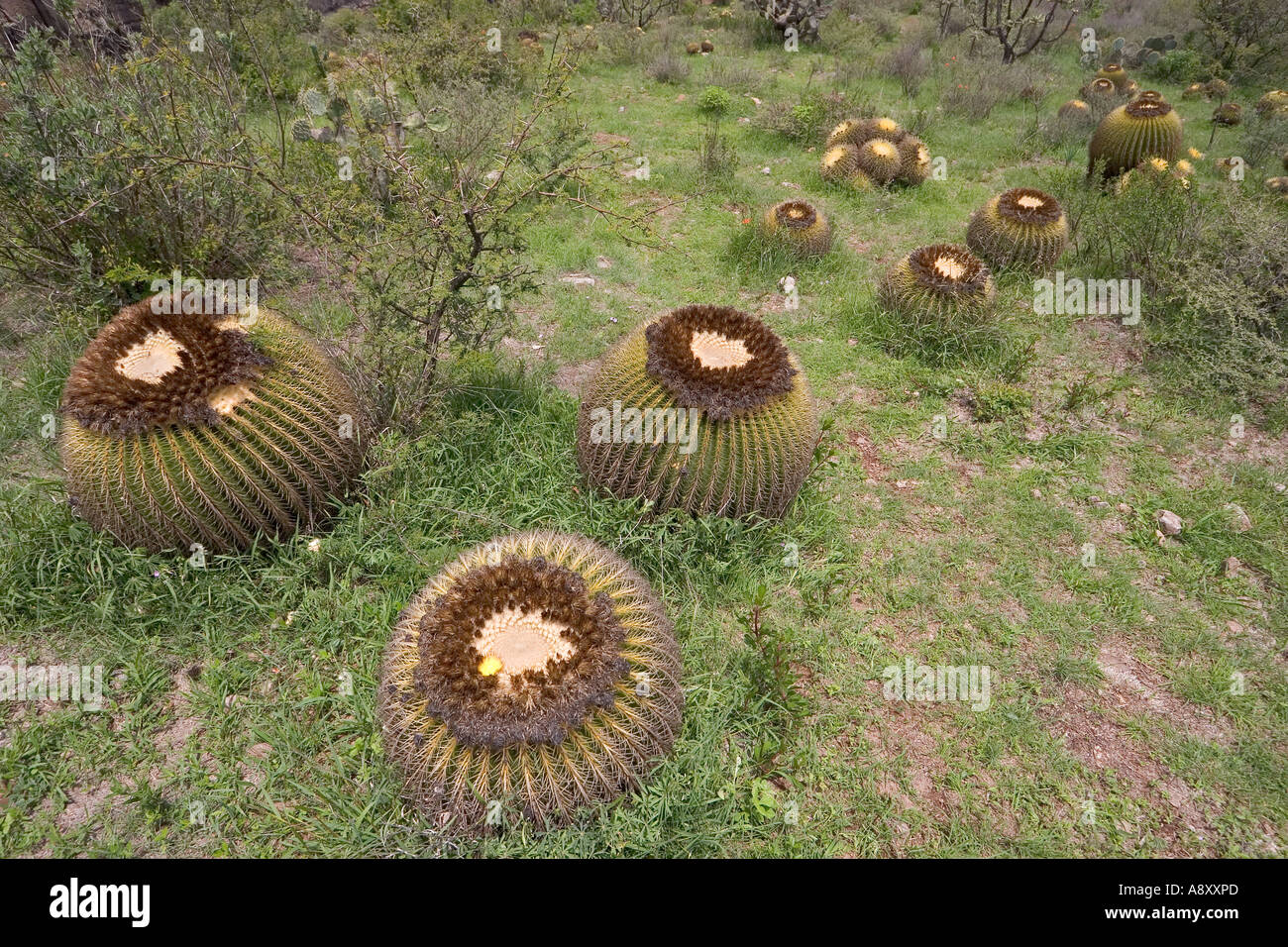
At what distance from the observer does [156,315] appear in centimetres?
344

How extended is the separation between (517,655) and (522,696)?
0.55 ft

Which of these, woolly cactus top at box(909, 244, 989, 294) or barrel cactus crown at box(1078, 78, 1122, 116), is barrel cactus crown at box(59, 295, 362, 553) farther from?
barrel cactus crown at box(1078, 78, 1122, 116)

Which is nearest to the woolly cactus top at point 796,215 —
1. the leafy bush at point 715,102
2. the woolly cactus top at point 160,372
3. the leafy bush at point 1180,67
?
the leafy bush at point 715,102

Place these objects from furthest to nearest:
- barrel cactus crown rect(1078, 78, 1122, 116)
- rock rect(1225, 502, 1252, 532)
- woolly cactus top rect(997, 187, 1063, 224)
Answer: barrel cactus crown rect(1078, 78, 1122, 116), woolly cactus top rect(997, 187, 1063, 224), rock rect(1225, 502, 1252, 532)

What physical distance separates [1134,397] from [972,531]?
2.62m

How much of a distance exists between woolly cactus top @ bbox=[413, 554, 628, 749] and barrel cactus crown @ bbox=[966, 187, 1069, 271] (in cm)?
655

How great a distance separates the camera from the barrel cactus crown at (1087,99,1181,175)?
27.6 feet

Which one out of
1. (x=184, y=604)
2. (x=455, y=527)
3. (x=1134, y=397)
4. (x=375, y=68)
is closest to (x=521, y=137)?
(x=375, y=68)

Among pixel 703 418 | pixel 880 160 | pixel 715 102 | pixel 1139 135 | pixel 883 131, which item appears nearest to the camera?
pixel 703 418

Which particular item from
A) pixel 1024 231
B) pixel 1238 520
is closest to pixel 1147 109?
pixel 1024 231

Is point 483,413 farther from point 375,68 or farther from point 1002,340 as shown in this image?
point 1002,340

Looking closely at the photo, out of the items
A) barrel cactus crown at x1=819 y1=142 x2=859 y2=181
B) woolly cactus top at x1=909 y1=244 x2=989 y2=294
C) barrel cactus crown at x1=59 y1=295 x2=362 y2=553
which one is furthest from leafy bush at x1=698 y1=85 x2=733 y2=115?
barrel cactus crown at x1=59 y1=295 x2=362 y2=553

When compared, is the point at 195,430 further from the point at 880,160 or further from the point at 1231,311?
the point at 880,160

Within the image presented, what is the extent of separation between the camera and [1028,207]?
6969mm
